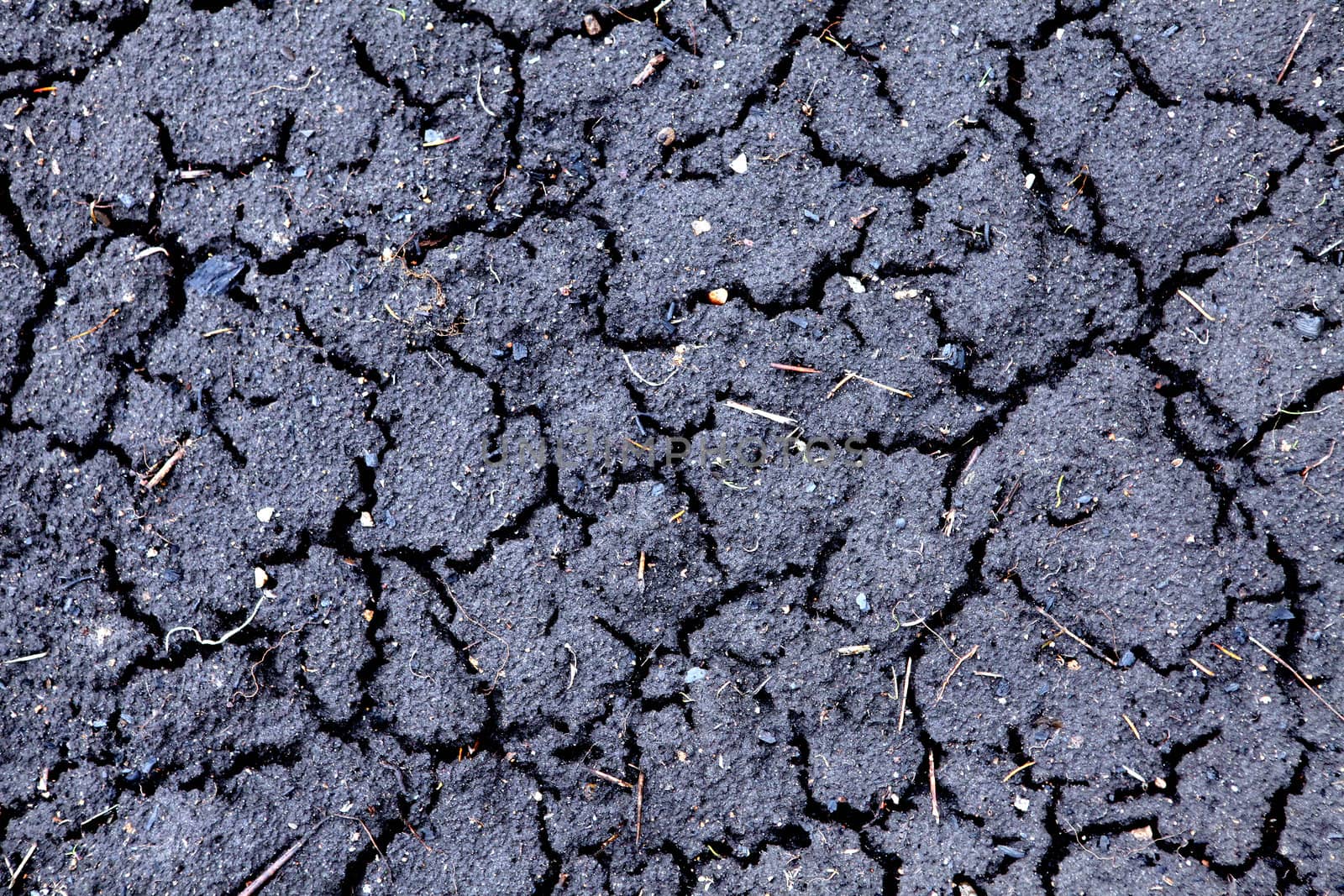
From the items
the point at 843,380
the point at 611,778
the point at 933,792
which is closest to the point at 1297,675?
the point at 933,792

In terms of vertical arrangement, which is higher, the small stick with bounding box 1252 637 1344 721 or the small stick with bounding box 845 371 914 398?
the small stick with bounding box 845 371 914 398

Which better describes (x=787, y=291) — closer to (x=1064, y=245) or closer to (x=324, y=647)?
(x=1064, y=245)

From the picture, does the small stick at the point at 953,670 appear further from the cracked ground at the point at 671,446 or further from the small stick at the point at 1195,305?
the small stick at the point at 1195,305

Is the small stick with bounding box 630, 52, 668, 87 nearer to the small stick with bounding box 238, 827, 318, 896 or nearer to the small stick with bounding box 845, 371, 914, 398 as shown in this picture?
the small stick with bounding box 845, 371, 914, 398

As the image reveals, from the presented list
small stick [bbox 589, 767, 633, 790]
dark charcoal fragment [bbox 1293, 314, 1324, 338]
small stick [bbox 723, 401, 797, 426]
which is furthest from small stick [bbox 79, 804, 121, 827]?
dark charcoal fragment [bbox 1293, 314, 1324, 338]

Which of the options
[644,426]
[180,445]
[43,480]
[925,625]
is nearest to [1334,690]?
[925,625]

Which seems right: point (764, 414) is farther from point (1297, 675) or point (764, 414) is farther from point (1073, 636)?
point (1297, 675)

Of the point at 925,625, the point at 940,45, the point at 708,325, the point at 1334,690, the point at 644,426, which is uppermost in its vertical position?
the point at 940,45
